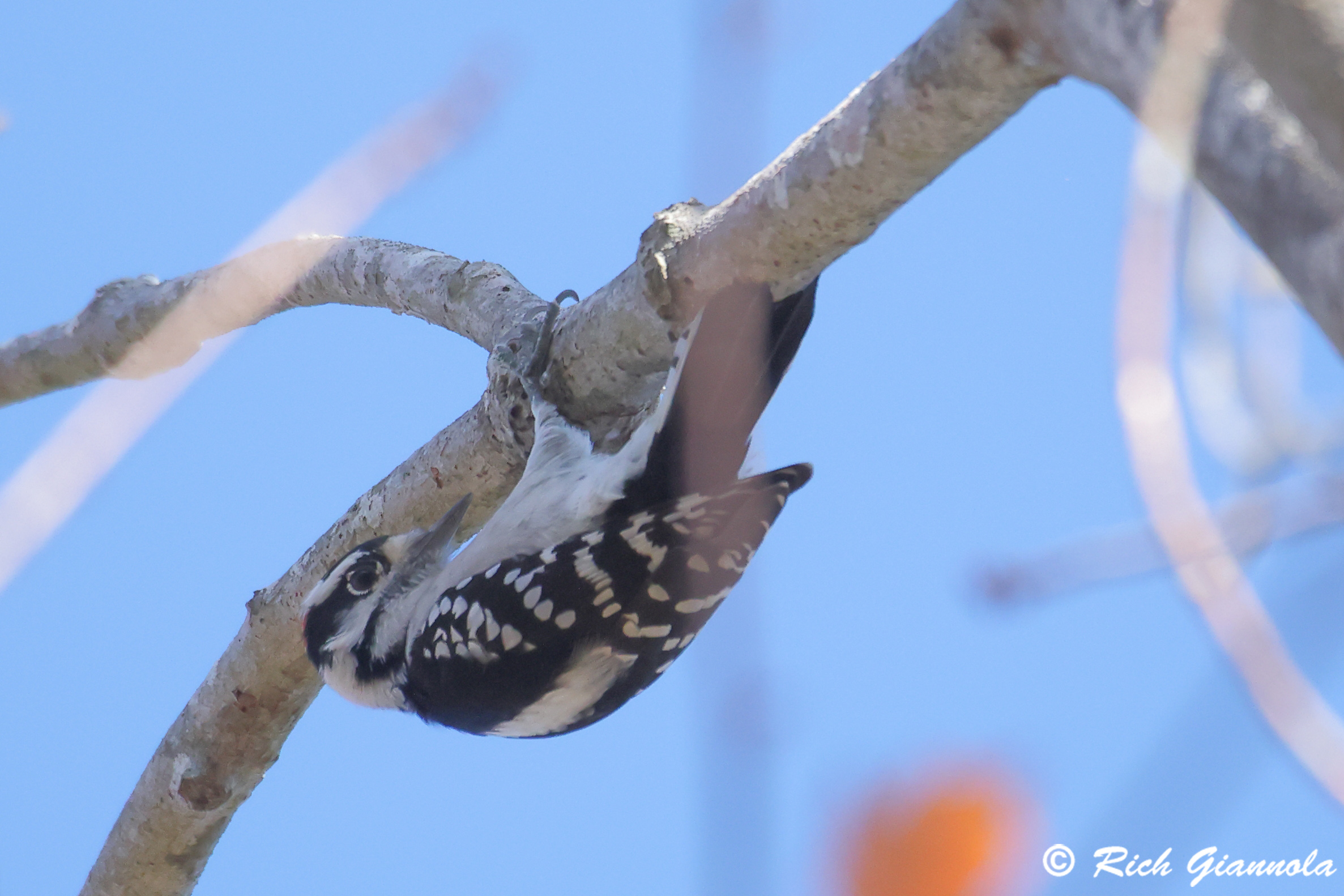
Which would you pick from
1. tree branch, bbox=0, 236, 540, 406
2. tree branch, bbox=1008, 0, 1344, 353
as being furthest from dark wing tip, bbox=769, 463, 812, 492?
tree branch, bbox=1008, 0, 1344, 353

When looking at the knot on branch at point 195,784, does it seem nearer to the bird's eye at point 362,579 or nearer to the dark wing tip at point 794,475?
the bird's eye at point 362,579

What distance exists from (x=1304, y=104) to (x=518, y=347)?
2786 mm

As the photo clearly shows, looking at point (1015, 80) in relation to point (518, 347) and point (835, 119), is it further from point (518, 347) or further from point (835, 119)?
point (518, 347)

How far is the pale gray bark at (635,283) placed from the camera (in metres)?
1.31

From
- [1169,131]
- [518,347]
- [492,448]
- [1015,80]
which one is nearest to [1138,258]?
[1169,131]

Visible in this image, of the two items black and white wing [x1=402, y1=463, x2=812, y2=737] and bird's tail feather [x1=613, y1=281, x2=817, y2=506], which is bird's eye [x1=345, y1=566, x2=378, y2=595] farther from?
bird's tail feather [x1=613, y1=281, x2=817, y2=506]

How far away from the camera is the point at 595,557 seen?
129 inches

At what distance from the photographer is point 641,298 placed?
3230 mm

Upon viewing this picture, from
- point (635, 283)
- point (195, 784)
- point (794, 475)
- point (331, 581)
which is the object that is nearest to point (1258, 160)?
point (794, 475)

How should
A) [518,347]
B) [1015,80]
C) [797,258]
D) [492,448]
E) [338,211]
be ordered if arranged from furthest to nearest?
[492,448]
[518,347]
[797,258]
[1015,80]
[338,211]

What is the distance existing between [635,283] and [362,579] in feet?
4.88

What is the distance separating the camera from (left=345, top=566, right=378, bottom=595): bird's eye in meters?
4.00

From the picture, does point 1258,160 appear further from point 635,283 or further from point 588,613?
point 588,613

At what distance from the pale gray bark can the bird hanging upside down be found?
135mm
